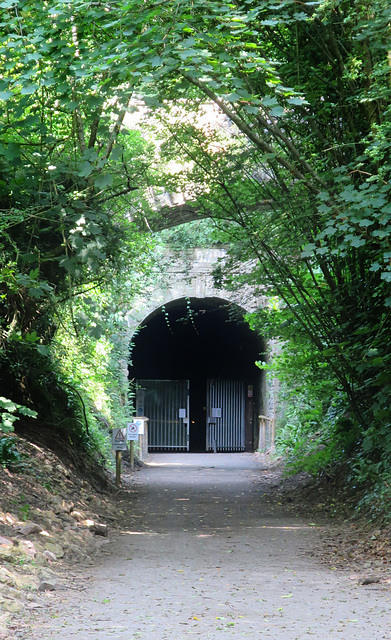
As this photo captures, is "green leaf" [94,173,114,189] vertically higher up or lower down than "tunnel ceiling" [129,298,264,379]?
higher up

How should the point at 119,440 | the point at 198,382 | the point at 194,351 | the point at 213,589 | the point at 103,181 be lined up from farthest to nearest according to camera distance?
the point at 198,382 < the point at 194,351 < the point at 119,440 < the point at 103,181 < the point at 213,589

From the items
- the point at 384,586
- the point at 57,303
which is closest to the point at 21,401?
the point at 57,303

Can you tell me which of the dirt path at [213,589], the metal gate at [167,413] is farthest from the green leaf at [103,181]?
the metal gate at [167,413]

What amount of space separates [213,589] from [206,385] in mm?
19316

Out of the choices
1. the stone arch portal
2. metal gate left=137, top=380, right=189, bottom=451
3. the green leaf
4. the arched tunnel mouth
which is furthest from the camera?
metal gate left=137, top=380, right=189, bottom=451

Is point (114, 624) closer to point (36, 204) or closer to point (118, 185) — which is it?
point (36, 204)

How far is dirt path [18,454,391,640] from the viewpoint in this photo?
4.12 metres

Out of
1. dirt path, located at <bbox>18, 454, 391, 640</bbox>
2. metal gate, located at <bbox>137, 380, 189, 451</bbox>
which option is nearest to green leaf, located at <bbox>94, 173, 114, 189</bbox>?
dirt path, located at <bbox>18, 454, 391, 640</bbox>

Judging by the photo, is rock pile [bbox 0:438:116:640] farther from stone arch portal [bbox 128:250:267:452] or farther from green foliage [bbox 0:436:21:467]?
stone arch portal [bbox 128:250:267:452]

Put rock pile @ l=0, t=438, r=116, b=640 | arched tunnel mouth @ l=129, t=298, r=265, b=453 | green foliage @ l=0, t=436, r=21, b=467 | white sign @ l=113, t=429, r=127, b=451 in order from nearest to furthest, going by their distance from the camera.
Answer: rock pile @ l=0, t=438, r=116, b=640, green foliage @ l=0, t=436, r=21, b=467, white sign @ l=113, t=429, r=127, b=451, arched tunnel mouth @ l=129, t=298, r=265, b=453

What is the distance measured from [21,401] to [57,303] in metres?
1.56

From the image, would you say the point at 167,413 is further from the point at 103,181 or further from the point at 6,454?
the point at 103,181

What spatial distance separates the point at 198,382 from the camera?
2505cm

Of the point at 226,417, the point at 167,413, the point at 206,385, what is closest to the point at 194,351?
the point at 206,385
